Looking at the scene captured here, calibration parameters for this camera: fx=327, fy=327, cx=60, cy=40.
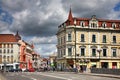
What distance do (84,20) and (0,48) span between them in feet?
153

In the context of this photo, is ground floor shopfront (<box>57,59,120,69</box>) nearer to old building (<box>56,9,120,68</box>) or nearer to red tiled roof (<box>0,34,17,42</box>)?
old building (<box>56,9,120,68</box>)

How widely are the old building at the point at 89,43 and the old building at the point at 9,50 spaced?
1447 inches

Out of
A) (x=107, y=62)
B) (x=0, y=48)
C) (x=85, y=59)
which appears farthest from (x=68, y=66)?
(x=0, y=48)

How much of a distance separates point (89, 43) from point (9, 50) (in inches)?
1762

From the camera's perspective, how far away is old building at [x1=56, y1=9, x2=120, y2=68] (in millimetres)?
93938

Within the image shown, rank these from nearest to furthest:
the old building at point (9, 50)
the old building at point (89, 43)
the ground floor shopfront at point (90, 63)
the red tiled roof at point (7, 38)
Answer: the ground floor shopfront at point (90, 63), the old building at point (89, 43), the old building at point (9, 50), the red tiled roof at point (7, 38)

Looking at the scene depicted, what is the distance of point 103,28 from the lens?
315 feet

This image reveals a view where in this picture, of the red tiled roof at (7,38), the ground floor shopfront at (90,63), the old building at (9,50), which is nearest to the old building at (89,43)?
the ground floor shopfront at (90,63)

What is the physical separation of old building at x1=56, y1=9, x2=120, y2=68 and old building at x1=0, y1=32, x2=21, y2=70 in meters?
36.8

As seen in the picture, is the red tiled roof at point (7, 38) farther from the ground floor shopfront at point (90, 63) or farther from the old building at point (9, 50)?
the ground floor shopfront at point (90, 63)

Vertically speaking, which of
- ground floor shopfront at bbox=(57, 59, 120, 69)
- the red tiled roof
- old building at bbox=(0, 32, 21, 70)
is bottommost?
ground floor shopfront at bbox=(57, 59, 120, 69)

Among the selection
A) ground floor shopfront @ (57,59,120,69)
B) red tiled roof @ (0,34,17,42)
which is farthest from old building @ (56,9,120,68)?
red tiled roof @ (0,34,17,42)

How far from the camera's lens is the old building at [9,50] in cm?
12888

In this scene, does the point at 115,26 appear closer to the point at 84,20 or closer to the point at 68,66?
the point at 84,20
